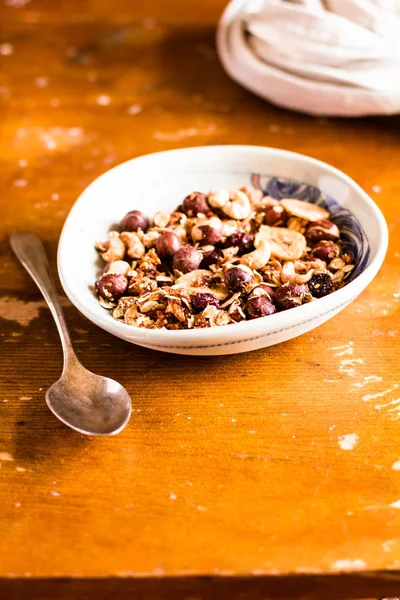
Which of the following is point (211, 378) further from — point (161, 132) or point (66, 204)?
point (161, 132)

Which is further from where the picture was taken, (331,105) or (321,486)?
(331,105)

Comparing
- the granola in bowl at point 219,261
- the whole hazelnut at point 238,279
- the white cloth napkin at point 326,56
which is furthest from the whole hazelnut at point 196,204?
the white cloth napkin at point 326,56

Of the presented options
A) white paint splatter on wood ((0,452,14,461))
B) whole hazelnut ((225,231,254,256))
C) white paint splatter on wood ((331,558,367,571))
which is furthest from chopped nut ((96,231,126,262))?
white paint splatter on wood ((331,558,367,571))

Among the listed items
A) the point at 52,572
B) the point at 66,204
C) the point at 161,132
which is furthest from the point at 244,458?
the point at 161,132

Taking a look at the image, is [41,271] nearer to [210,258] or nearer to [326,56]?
[210,258]

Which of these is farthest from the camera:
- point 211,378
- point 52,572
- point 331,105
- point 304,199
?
point 331,105

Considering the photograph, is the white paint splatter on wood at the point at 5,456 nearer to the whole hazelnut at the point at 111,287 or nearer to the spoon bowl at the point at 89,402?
the spoon bowl at the point at 89,402

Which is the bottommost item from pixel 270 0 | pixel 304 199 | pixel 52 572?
pixel 52 572
